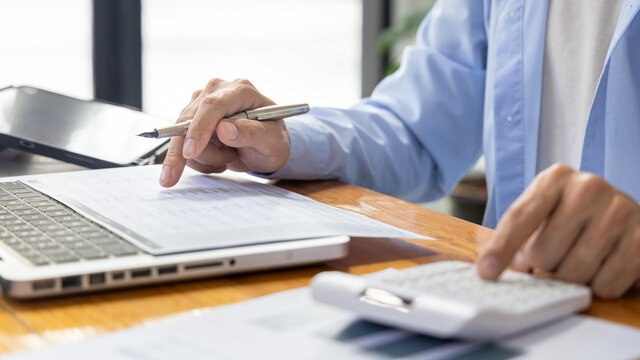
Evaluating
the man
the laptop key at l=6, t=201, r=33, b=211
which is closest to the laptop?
the laptop key at l=6, t=201, r=33, b=211

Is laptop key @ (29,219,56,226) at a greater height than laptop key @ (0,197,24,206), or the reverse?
laptop key @ (29,219,56,226)

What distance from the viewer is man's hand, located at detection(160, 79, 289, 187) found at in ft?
2.55

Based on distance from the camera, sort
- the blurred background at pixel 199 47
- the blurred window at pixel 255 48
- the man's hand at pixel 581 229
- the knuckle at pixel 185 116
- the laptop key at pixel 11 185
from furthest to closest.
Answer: the blurred window at pixel 255 48 → the blurred background at pixel 199 47 → the knuckle at pixel 185 116 → the laptop key at pixel 11 185 → the man's hand at pixel 581 229

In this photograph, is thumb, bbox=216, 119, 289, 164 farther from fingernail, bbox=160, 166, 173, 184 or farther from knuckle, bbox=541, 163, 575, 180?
knuckle, bbox=541, 163, 575, 180

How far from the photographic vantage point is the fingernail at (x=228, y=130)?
0.79m

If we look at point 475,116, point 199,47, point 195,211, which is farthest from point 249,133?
point 199,47

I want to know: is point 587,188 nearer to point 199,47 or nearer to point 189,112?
point 189,112

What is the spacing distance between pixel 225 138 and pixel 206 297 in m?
0.33

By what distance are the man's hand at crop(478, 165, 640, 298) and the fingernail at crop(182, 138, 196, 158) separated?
1.22ft

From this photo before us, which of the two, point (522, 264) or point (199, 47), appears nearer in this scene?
point (522, 264)

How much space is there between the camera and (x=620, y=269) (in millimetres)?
498

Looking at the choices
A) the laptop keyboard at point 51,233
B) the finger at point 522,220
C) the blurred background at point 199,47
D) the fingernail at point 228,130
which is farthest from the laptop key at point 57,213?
the blurred background at point 199,47

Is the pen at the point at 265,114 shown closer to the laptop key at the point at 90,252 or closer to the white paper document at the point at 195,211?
the white paper document at the point at 195,211

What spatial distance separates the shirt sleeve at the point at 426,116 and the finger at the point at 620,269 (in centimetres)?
51
